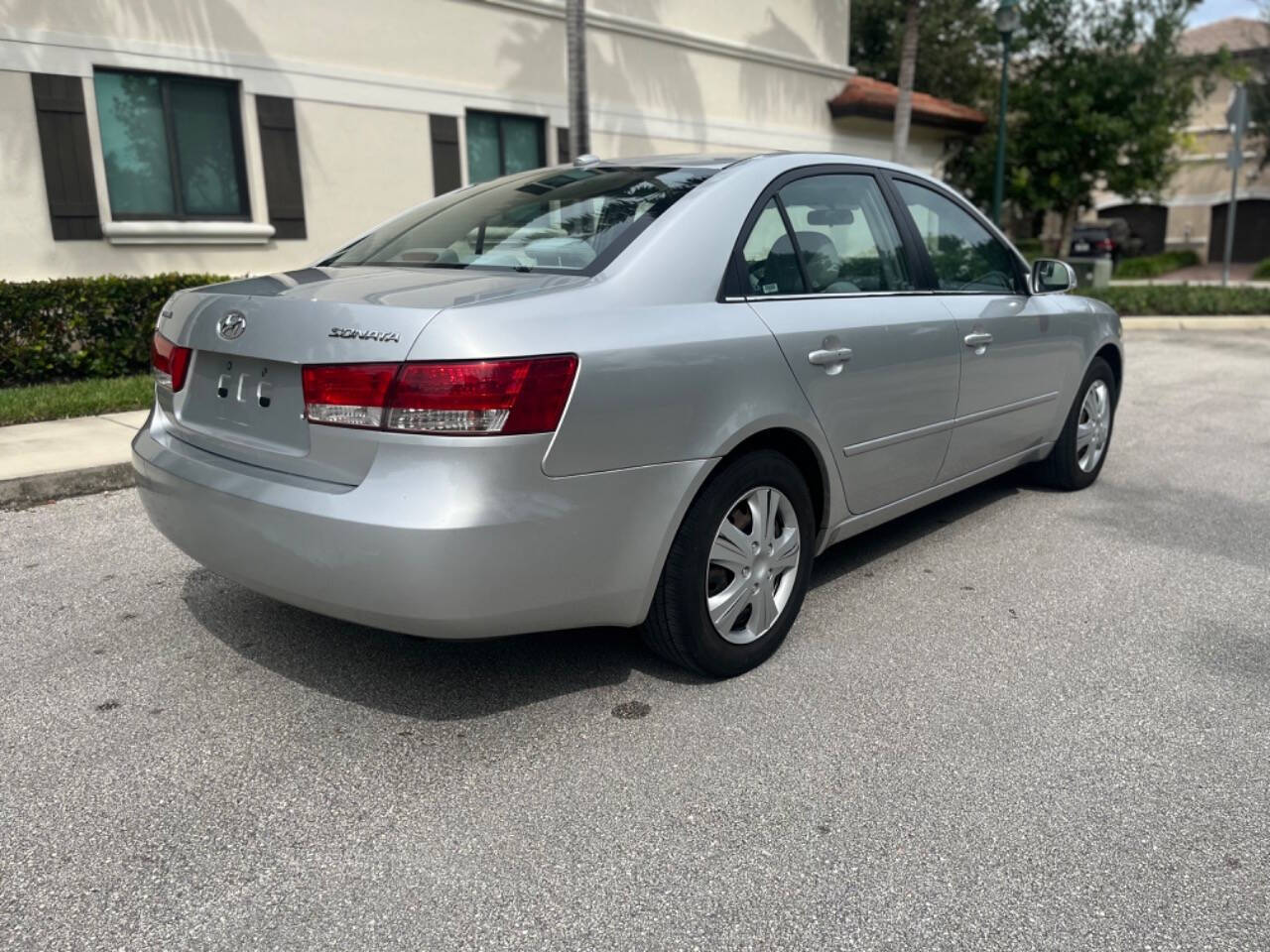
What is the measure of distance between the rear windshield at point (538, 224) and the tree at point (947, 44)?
980 inches

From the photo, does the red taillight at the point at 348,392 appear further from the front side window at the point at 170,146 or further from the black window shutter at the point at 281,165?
the black window shutter at the point at 281,165

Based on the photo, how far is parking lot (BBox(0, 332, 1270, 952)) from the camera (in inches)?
88.8

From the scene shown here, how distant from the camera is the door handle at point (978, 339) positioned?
4.29m

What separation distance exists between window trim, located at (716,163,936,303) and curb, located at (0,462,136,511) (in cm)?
345

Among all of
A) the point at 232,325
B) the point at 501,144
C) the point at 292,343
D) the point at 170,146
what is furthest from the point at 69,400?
the point at 501,144

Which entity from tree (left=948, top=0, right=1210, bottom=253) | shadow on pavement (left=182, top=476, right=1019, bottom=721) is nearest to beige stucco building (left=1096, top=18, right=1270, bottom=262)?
tree (left=948, top=0, right=1210, bottom=253)

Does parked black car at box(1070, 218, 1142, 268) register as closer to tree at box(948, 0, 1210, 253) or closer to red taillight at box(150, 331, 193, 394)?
tree at box(948, 0, 1210, 253)

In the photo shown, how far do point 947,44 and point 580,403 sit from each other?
28.6 m

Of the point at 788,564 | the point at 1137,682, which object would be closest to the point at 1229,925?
the point at 1137,682

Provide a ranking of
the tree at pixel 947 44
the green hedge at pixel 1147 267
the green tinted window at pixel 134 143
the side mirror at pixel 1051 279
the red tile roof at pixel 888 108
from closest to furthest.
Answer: the side mirror at pixel 1051 279
the green tinted window at pixel 134 143
the red tile roof at pixel 888 108
the tree at pixel 947 44
the green hedge at pixel 1147 267

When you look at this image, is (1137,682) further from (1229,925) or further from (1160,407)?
(1160,407)

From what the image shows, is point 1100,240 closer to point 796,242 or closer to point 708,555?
point 796,242

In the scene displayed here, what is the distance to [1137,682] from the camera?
339 centimetres

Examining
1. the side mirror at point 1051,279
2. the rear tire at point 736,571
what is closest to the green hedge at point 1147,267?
the side mirror at point 1051,279
